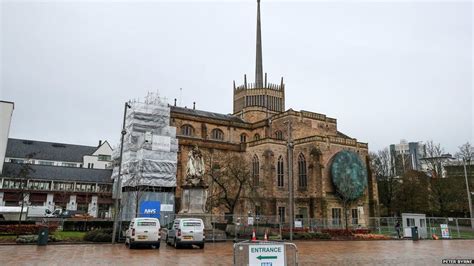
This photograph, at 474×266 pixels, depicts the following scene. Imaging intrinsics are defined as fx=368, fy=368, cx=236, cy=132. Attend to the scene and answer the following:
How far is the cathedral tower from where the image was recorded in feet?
220

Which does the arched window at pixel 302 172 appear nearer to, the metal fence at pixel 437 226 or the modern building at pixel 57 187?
the metal fence at pixel 437 226

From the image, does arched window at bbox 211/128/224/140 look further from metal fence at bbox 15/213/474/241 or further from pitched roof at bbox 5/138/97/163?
pitched roof at bbox 5/138/97/163

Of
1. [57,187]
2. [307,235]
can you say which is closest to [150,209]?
[307,235]

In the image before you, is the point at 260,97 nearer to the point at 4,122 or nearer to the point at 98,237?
the point at 4,122

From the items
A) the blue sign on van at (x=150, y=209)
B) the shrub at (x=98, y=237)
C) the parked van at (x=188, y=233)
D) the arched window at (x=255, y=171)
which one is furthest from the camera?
the arched window at (x=255, y=171)

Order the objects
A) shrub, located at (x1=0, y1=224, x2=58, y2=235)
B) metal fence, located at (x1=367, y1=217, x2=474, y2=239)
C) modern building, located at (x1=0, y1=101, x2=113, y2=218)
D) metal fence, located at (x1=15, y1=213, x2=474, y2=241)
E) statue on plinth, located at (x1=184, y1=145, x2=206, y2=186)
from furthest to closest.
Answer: modern building, located at (x1=0, y1=101, x2=113, y2=218), metal fence, located at (x1=367, y1=217, x2=474, y2=239), metal fence, located at (x1=15, y1=213, x2=474, y2=241), statue on plinth, located at (x1=184, y1=145, x2=206, y2=186), shrub, located at (x1=0, y1=224, x2=58, y2=235)

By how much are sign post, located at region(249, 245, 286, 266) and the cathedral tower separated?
57146 millimetres

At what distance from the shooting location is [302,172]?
4997 centimetres

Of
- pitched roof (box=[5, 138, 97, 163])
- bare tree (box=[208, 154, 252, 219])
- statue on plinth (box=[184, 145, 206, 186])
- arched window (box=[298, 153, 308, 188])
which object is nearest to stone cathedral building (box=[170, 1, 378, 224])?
arched window (box=[298, 153, 308, 188])

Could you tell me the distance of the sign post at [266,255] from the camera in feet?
28.0

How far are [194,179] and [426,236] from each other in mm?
24490

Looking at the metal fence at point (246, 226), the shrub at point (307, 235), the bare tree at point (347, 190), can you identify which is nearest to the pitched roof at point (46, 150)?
the metal fence at point (246, 226)

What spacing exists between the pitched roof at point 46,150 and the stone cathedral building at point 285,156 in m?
30.5

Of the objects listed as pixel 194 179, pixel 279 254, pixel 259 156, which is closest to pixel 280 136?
pixel 259 156
